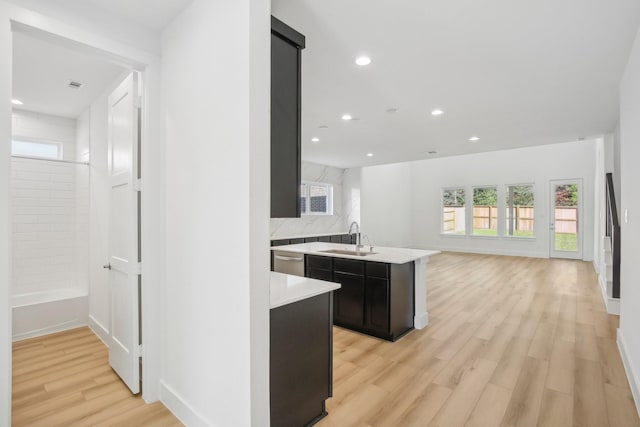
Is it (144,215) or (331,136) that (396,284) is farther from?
(331,136)

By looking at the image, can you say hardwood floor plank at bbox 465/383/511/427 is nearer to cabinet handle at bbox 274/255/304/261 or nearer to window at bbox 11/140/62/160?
cabinet handle at bbox 274/255/304/261

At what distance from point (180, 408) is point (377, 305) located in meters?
2.11

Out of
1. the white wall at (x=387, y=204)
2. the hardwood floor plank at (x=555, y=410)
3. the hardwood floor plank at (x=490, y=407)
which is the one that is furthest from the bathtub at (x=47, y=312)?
the white wall at (x=387, y=204)

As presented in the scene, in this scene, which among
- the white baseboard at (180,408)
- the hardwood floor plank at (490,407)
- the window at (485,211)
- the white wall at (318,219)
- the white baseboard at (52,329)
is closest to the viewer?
the white baseboard at (180,408)

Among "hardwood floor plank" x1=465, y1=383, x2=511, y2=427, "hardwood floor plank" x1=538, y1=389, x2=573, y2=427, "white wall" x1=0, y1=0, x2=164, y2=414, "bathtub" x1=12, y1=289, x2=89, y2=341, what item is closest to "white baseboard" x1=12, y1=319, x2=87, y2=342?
"bathtub" x1=12, y1=289, x2=89, y2=341

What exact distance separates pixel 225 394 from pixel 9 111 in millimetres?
1904

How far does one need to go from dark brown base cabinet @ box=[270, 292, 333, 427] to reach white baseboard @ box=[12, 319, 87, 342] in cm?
330

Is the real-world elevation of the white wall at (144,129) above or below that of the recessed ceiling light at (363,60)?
below

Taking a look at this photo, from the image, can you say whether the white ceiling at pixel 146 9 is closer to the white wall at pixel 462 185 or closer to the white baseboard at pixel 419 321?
the white baseboard at pixel 419 321

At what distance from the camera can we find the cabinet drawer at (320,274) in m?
4.00

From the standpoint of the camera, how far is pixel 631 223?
8.54 feet

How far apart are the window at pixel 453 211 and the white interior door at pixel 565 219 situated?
8.21 ft

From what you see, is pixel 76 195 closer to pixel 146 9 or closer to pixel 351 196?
pixel 146 9

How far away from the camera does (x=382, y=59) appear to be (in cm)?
267
